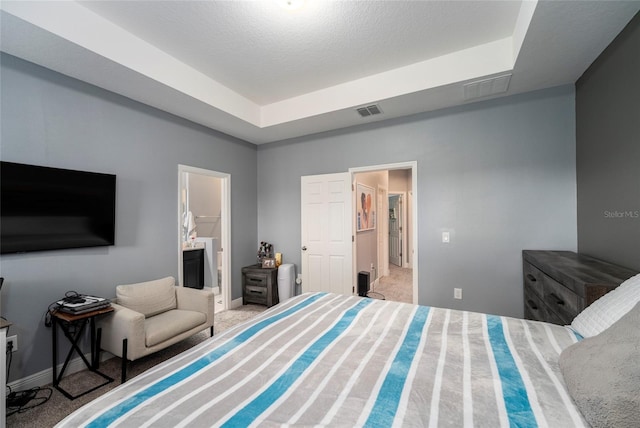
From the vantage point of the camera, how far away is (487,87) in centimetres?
275

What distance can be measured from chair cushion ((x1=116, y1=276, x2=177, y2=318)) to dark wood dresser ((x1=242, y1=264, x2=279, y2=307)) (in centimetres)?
137

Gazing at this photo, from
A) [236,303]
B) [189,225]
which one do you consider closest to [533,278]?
[236,303]

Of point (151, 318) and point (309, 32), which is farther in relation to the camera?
point (151, 318)

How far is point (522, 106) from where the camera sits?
293cm

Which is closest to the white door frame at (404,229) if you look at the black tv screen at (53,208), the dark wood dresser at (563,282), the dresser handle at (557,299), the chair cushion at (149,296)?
the dark wood dresser at (563,282)

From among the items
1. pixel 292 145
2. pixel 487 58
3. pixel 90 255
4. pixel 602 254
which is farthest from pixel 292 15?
pixel 602 254

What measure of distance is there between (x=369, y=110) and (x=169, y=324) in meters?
3.18

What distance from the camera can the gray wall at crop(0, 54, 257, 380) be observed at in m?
2.13

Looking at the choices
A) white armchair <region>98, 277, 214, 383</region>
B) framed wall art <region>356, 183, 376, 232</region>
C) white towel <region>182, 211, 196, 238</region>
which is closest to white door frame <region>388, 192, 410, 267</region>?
framed wall art <region>356, 183, 376, 232</region>

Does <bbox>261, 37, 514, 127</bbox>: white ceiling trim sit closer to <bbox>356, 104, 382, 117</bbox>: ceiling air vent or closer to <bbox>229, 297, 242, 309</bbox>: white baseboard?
<bbox>356, 104, 382, 117</bbox>: ceiling air vent

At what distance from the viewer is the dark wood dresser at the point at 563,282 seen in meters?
1.54

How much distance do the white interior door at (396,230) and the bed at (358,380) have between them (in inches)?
233

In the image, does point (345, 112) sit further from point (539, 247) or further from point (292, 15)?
point (539, 247)

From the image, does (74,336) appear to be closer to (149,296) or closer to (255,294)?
(149,296)
